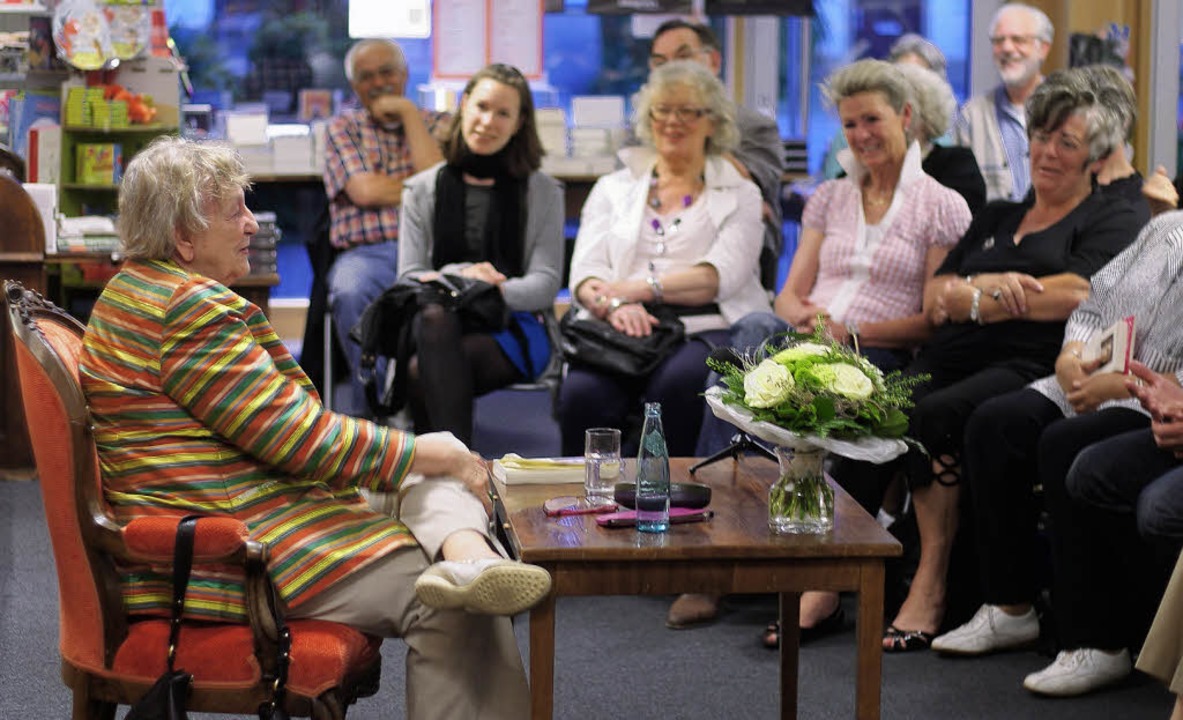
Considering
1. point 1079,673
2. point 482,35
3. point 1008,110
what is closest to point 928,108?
point 1008,110

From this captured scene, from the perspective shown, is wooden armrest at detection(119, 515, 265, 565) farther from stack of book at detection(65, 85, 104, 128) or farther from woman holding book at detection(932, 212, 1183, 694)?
stack of book at detection(65, 85, 104, 128)

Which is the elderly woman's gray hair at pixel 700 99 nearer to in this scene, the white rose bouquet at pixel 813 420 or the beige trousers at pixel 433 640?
the white rose bouquet at pixel 813 420

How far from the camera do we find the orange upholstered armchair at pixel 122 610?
2.25 m

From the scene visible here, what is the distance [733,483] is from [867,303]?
1439 mm

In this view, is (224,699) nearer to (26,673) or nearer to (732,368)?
(732,368)

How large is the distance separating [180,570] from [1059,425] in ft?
6.59

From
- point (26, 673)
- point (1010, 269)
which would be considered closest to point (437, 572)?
A: point (26, 673)

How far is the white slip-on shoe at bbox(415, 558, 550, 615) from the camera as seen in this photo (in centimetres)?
224

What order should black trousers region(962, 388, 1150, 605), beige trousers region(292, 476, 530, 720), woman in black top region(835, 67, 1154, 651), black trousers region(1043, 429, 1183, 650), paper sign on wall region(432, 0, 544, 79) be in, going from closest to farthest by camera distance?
beige trousers region(292, 476, 530, 720), black trousers region(1043, 429, 1183, 650), black trousers region(962, 388, 1150, 605), woman in black top region(835, 67, 1154, 651), paper sign on wall region(432, 0, 544, 79)

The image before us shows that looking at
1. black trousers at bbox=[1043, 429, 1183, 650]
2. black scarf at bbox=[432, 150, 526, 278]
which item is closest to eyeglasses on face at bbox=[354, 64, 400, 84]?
black scarf at bbox=[432, 150, 526, 278]

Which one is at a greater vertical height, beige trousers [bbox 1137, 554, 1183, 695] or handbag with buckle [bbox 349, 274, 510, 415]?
handbag with buckle [bbox 349, 274, 510, 415]

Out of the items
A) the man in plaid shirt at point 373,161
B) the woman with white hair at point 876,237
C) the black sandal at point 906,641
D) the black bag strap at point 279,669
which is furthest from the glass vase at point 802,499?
the man in plaid shirt at point 373,161

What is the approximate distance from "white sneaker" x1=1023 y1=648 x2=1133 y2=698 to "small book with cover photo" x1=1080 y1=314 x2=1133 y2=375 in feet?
2.00

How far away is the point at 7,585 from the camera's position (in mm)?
4105
